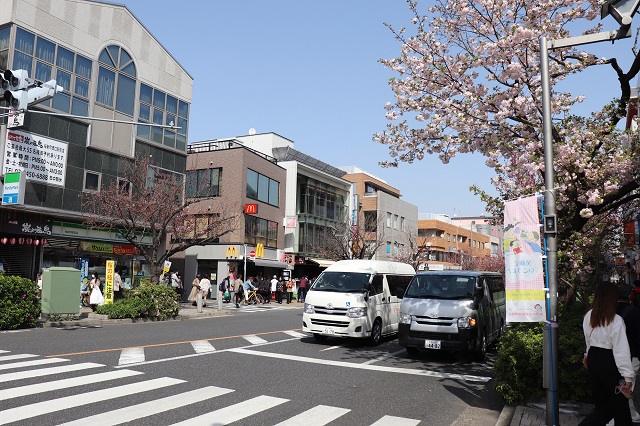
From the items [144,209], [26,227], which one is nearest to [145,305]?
[144,209]

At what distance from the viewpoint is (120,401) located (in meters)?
6.91

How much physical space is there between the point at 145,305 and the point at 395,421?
14381 mm

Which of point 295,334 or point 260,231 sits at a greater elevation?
point 260,231

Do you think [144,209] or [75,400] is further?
[144,209]

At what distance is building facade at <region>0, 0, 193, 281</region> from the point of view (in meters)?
22.1

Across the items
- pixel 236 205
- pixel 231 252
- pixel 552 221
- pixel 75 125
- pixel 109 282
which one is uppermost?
pixel 75 125

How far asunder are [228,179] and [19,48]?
18.1 metres

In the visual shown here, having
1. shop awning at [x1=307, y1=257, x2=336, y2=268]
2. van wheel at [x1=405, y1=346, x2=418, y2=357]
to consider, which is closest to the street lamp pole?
van wheel at [x1=405, y1=346, x2=418, y2=357]

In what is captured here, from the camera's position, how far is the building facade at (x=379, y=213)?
55688mm

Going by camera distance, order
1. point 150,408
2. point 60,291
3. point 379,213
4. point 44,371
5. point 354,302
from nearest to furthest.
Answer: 1. point 150,408
2. point 44,371
3. point 354,302
4. point 60,291
5. point 379,213

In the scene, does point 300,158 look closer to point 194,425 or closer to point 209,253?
point 209,253

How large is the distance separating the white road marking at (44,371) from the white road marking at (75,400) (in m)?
1.64

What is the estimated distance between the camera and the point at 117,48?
2725cm

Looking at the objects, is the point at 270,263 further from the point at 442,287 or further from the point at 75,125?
the point at 442,287
